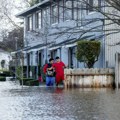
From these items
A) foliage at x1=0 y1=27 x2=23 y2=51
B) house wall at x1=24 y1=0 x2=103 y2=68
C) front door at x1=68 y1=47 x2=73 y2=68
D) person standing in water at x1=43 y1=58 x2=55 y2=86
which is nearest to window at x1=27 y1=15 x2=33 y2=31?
house wall at x1=24 y1=0 x2=103 y2=68

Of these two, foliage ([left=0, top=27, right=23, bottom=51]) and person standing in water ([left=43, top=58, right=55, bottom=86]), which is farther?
foliage ([left=0, top=27, right=23, bottom=51])

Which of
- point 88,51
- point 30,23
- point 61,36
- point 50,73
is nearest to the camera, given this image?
point 50,73

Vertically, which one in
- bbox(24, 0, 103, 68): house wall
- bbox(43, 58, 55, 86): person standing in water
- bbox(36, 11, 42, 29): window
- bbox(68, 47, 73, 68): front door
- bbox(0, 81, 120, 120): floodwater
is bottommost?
bbox(0, 81, 120, 120): floodwater

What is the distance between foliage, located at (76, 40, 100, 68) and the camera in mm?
26062

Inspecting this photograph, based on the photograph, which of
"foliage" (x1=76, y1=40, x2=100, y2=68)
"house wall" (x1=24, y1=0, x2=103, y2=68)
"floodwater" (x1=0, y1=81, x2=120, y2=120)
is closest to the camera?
"floodwater" (x1=0, y1=81, x2=120, y2=120)

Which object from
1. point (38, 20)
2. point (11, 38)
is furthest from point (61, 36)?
point (11, 38)

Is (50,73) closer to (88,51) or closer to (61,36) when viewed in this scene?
(61,36)

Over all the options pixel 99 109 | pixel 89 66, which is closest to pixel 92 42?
pixel 89 66

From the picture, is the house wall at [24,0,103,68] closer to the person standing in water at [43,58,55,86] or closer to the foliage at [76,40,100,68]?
the foliage at [76,40,100,68]

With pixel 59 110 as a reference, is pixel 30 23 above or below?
above

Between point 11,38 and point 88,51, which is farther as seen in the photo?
point 11,38

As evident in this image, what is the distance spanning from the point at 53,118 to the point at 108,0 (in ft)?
9.61

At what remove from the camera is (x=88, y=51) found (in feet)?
86.2

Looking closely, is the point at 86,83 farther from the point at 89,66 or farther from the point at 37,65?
the point at 37,65
